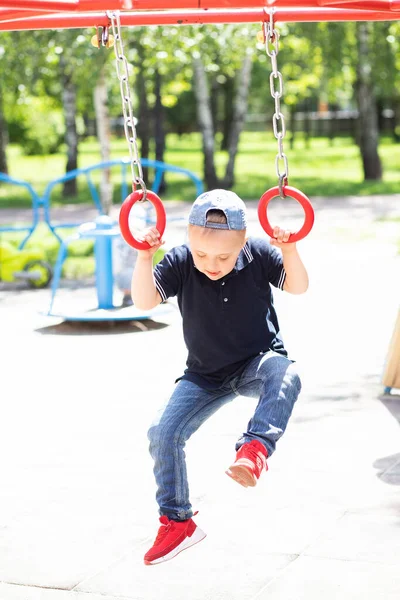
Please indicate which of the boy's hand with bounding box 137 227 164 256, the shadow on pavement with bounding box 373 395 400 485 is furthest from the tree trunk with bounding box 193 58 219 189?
the boy's hand with bounding box 137 227 164 256

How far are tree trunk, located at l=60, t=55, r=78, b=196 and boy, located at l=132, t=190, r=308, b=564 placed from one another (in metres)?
17.3

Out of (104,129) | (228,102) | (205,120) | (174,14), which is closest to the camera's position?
(174,14)

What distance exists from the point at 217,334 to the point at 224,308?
3.9 inches

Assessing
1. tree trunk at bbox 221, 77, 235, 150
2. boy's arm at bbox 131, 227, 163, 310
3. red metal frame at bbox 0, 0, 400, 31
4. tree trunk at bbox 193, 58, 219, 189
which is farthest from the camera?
tree trunk at bbox 221, 77, 235, 150

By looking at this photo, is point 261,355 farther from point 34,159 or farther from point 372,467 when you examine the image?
point 34,159

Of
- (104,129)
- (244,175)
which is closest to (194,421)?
(104,129)

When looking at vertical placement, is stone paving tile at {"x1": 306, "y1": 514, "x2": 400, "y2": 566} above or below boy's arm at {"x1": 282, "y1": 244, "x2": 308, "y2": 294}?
below

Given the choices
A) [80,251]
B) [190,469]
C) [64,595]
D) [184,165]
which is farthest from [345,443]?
[184,165]

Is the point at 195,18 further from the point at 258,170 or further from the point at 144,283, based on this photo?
the point at 258,170

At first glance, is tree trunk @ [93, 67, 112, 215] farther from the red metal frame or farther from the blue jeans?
the blue jeans

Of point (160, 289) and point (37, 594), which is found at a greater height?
point (160, 289)

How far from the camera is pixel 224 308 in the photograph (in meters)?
3.89

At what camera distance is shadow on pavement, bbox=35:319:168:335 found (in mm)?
8602

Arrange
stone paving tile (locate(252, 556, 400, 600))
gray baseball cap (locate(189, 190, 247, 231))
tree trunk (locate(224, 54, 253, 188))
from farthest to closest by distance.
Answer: tree trunk (locate(224, 54, 253, 188))
gray baseball cap (locate(189, 190, 247, 231))
stone paving tile (locate(252, 556, 400, 600))
